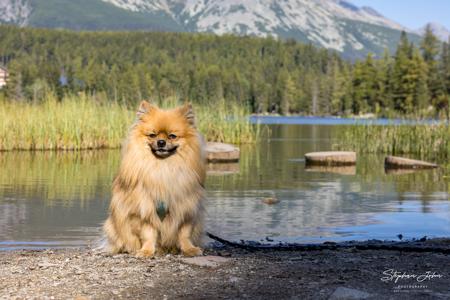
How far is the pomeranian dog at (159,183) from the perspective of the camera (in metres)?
6.68

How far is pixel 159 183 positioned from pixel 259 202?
7002mm

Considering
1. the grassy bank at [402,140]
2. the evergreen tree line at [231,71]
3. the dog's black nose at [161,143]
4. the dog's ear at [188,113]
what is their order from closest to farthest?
1. the dog's black nose at [161,143]
2. the dog's ear at [188,113]
3. the grassy bank at [402,140]
4. the evergreen tree line at [231,71]

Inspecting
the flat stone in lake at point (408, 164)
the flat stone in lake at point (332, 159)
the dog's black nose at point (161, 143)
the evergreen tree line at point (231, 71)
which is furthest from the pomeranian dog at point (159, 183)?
the evergreen tree line at point (231, 71)

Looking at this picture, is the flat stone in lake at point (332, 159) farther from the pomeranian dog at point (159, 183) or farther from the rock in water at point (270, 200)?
the pomeranian dog at point (159, 183)

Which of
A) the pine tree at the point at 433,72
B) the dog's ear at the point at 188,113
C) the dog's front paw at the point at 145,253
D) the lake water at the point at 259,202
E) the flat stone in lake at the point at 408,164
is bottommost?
the lake water at the point at 259,202

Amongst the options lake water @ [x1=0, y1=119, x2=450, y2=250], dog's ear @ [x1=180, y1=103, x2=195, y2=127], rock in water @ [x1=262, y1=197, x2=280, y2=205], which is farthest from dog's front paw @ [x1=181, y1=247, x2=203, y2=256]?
rock in water @ [x1=262, y1=197, x2=280, y2=205]

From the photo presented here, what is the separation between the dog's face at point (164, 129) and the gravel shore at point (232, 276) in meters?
1.01

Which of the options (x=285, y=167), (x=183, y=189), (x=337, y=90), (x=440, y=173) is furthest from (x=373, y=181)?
(x=337, y=90)

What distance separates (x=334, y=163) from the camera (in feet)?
76.8

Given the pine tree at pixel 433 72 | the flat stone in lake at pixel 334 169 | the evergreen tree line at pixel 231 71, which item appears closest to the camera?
the flat stone in lake at pixel 334 169

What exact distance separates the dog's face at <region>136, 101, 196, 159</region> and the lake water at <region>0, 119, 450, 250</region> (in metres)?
2.52

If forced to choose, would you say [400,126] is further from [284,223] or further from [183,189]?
[183,189]

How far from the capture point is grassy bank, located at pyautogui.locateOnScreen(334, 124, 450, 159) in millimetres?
25681

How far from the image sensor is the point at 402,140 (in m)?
27.5
